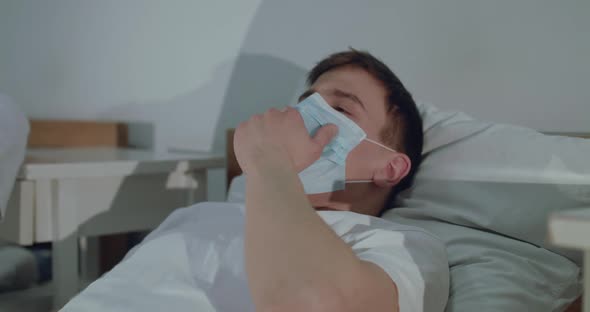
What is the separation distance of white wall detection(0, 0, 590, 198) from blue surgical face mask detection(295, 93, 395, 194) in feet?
1.37

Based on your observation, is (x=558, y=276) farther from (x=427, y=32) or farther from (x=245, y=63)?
(x=245, y=63)

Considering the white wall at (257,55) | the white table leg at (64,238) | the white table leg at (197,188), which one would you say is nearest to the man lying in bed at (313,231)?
the white wall at (257,55)

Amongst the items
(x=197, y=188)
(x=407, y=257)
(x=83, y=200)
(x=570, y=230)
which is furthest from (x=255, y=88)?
(x=570, y=230)

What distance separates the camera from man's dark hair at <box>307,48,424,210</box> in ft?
3.34

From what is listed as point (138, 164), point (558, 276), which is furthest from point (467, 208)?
point (138, 164)

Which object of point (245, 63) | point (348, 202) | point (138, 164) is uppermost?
point (245, 63)

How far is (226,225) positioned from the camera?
0.91m

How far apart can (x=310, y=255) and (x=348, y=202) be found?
38 centimetres

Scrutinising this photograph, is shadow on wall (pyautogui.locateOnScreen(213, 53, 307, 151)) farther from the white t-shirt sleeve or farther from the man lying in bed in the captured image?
the white t-shirt sleeve

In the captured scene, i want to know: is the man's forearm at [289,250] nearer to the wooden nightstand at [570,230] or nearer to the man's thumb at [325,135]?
the man's thumb at [325,135]

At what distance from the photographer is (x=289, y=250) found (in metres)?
0.61

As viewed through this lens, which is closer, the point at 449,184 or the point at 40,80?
the point at 449,184

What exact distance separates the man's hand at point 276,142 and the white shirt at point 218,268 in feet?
0.37

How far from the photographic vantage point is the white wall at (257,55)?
1.10m
